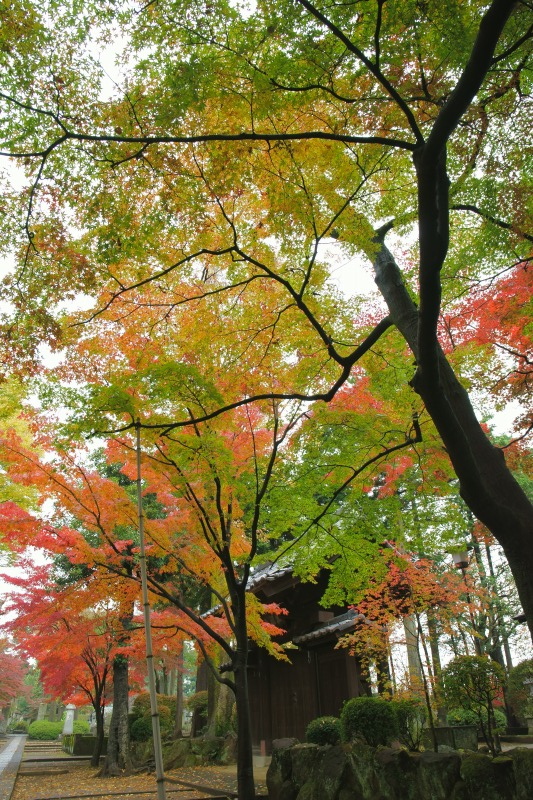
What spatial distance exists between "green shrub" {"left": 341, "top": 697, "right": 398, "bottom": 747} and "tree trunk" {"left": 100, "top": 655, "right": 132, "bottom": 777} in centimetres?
831

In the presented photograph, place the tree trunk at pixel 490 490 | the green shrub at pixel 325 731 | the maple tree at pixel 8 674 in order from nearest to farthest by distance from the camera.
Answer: the tree trunk at pixel 490 490
the green shrub at pixel 325 731
the maple tree at pixel 8 674

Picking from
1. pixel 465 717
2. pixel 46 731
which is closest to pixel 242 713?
pixel 465 717

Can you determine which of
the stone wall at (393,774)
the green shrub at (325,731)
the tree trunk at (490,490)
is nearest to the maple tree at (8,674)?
the green shrub at (325,731)

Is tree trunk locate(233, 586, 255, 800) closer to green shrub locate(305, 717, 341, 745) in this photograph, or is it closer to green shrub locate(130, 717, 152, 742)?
green shrub locate(305, 717, 341, 745)

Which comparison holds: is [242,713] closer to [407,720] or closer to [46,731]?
[407,720]

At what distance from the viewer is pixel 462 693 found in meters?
9.19

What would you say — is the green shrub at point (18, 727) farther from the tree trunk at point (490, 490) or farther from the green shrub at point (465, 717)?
the tree trunk at point (490, 490)

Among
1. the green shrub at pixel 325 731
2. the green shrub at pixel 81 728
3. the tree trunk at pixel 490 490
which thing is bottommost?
the green shrub at pixel 81 728

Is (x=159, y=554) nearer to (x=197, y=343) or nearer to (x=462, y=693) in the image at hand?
(x=197, y=343)

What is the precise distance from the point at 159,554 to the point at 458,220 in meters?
7.53

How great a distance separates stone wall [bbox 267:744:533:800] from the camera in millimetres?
5070

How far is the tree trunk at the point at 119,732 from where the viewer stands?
14.6 metres

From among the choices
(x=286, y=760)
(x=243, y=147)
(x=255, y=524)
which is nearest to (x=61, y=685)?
(x=286, y=760)

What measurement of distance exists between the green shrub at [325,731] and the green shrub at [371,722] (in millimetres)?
758
